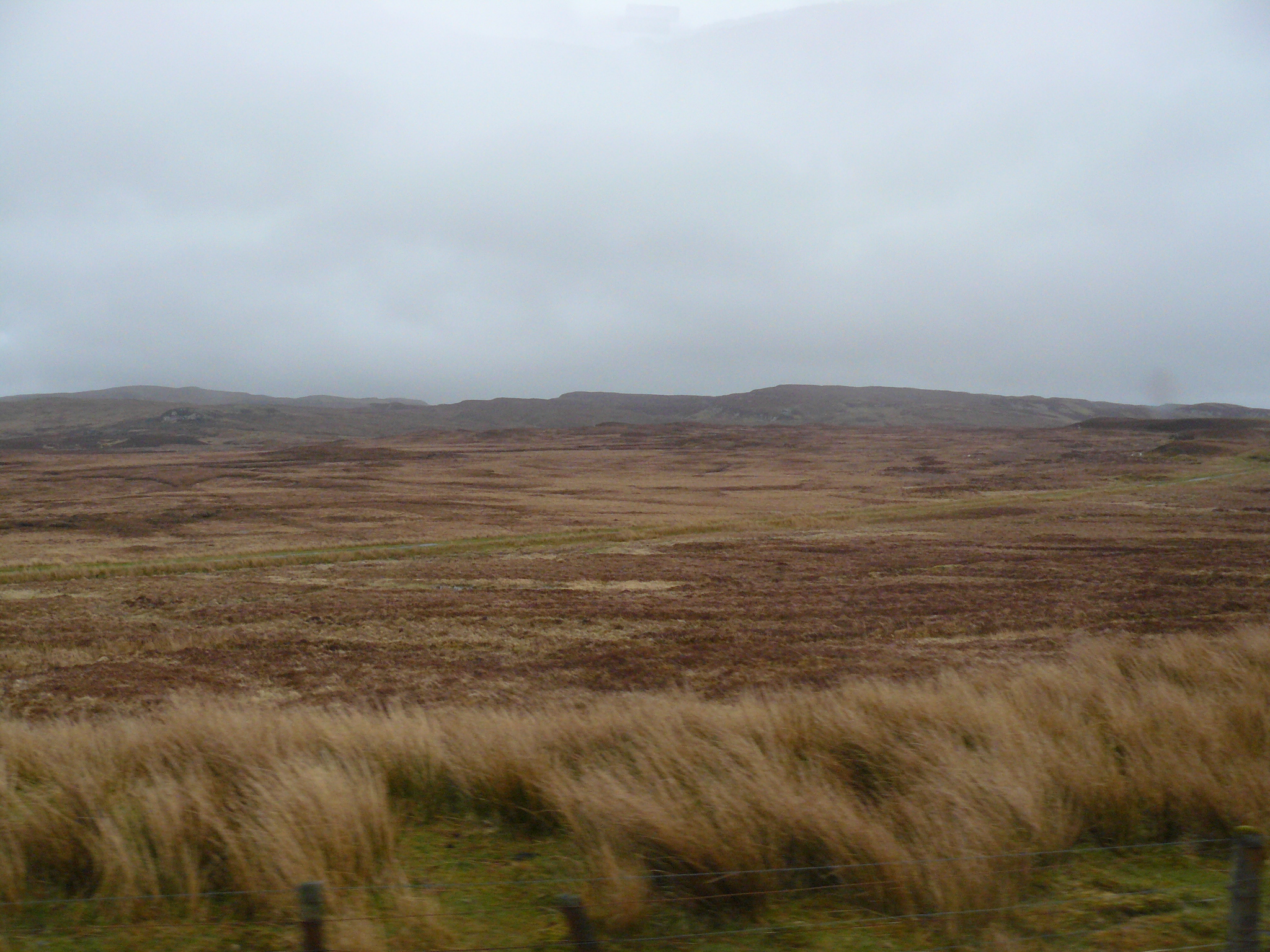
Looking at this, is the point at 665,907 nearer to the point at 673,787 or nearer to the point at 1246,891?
the point at 673,787

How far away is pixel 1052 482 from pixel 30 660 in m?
65.2

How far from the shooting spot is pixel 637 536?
37.8 m

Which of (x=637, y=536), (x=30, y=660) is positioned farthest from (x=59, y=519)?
(x=30, y=660)

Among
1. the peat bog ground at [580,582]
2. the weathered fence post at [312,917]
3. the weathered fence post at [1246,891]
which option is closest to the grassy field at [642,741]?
the peat bog ground at [580,582]

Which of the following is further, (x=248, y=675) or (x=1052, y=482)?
(x=1052, y=482)

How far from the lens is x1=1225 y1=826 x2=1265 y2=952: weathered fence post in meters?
3.29

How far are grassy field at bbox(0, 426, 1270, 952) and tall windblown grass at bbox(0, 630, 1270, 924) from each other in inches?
0.9

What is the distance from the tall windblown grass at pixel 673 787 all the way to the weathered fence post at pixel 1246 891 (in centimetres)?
104

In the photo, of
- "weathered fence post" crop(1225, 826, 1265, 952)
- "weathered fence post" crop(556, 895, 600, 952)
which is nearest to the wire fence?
"weathered fence post" crop(556, 895, 600, 952)

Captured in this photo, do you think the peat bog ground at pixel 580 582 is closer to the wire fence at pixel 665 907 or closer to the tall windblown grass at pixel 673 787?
the tall windblown grass at pixel 673 787

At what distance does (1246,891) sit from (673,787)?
9.00ft

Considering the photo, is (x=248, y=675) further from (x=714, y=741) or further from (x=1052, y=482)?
(x=1052, y=482)

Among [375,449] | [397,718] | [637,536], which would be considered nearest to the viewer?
[397,718]

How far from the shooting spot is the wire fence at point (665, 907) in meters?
3.92
